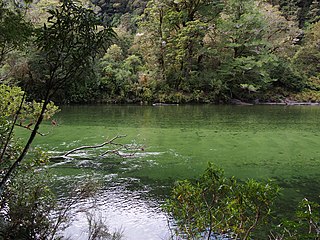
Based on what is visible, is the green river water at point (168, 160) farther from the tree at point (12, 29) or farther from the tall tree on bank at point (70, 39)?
the tree at point (12, 29)

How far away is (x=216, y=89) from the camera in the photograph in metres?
24.9

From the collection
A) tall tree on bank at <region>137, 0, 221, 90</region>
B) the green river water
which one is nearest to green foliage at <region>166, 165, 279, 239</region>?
the green river water

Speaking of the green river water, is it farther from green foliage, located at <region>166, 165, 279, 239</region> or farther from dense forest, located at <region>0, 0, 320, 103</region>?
dense forest, located at <region>0, 0, 320, 103</region>

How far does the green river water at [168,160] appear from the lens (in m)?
4.84

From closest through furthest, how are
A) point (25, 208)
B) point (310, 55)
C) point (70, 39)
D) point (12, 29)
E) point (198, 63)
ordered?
point (70, 39) < point (12, 29) < point (25, 208) < point (198, 63) < point (310, 55)

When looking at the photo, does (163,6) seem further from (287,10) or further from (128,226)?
(128,226)

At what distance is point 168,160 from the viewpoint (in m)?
7.73

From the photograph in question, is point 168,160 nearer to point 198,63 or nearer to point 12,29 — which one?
point 12,29

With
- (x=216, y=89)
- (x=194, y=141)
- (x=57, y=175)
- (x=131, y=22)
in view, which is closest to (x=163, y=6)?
(x=216, y=89)

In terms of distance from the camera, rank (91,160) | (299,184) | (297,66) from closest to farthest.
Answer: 1. (299,184)
2. (91,160)
3. (297,66)

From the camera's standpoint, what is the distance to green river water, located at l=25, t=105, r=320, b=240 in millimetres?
4838

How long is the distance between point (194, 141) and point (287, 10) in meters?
30.9

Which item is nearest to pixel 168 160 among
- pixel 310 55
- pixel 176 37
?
pixel 176 37

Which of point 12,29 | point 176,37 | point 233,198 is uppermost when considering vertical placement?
point 176,37
